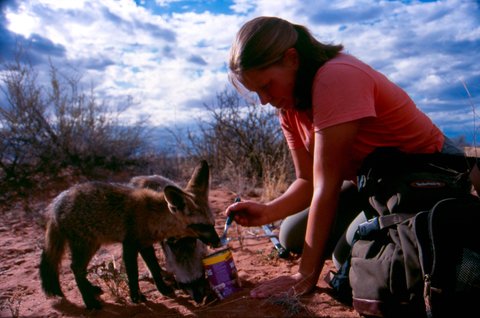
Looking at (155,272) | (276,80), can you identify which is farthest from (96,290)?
(276,80)

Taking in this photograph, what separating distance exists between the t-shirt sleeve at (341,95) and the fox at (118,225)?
5.08ft

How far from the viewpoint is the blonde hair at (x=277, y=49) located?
9.25 ft

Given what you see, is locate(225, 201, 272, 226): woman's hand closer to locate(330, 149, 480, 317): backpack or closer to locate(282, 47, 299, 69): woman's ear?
locate(330, 149, 480, 317): backpack

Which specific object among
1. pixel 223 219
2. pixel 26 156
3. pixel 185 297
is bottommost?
pixel 185 297

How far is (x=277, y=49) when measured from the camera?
9.32 feet

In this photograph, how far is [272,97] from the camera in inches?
120

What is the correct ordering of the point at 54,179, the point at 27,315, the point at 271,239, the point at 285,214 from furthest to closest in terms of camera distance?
the point at 54,179, the point at 271,239, the point at 285,214, the point at 27,315

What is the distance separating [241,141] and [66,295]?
646cm

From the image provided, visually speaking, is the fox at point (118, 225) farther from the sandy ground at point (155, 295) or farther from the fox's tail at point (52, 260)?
the sandy ground at point (155, 295)

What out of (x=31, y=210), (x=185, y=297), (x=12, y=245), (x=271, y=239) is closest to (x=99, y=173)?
(x=31, y=210)

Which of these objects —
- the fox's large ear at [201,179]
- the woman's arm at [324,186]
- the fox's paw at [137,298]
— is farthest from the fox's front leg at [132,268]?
the woman's arm at [324,186]

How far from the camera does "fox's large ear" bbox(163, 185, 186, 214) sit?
143 inches

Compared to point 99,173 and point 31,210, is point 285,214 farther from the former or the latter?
point 99,173

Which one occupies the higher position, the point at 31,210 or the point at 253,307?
the point at 31,210
